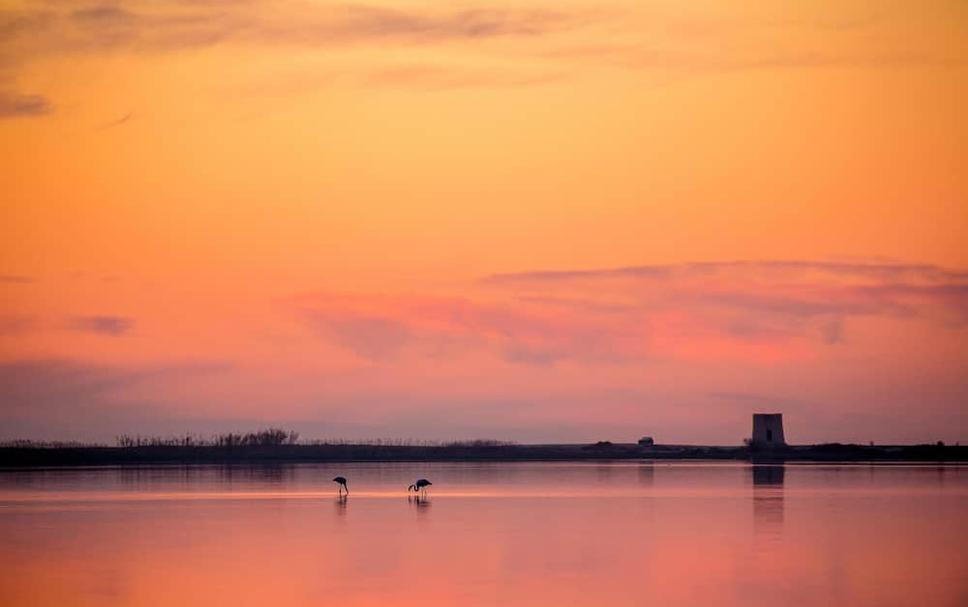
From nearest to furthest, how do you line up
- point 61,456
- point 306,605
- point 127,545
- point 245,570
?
point 306,605, point 245,570, point 127,545, point 61,456

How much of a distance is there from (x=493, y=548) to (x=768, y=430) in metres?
74.6

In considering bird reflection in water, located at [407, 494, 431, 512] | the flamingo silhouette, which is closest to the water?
bird reflection in water, located at [407, 494, 431, 512]

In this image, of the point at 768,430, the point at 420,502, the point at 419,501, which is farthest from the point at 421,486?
the point at 768,430

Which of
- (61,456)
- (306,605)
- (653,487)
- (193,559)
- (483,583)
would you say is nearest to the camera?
(306,605)

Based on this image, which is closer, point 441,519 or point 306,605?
point 306,605

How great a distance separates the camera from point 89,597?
19.3 meters

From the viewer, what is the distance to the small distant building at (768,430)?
316ft

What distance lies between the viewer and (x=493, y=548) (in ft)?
79.6

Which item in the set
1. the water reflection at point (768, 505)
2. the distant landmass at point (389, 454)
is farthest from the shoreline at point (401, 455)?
the water reflection at point (768, 505)

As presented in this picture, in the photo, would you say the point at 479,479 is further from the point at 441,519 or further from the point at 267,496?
the point at 441,519

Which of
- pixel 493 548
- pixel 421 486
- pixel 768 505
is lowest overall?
pixel 493 548

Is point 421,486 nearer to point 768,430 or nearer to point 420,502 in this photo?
point 420,502

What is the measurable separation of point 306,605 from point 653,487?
2836cm

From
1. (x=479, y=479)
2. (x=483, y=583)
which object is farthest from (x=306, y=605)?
(x=479, y=479)
